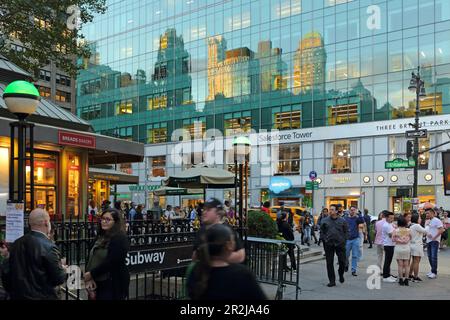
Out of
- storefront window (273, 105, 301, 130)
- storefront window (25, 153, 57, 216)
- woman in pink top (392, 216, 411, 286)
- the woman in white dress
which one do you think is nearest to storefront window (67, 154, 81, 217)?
storefront window (25, 153, 57, 216)

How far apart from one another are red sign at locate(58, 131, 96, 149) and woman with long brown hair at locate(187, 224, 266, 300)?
10.8 metres

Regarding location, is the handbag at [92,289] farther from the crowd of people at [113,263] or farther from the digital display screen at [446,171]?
the digital display screen at [446,171]

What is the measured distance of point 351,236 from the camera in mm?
13297

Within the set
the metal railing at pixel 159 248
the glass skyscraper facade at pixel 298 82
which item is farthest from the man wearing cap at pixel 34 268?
the glass skyscraper facade at pixel 298 82

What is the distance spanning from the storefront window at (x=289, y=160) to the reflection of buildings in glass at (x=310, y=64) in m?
5.07

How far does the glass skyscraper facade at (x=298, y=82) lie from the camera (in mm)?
38656

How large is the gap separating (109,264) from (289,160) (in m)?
40.1

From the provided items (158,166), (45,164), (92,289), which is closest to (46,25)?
(45,164)

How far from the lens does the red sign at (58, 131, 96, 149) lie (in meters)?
13.8

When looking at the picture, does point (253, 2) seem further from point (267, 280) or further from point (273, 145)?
point (267, 280)

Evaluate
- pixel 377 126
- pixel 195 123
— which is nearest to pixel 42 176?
pixel 377 126

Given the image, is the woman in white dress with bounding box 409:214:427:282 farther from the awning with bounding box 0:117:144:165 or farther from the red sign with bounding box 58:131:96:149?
the red sign with bounding box 58:131:96:149

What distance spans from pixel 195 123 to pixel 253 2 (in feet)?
43.3

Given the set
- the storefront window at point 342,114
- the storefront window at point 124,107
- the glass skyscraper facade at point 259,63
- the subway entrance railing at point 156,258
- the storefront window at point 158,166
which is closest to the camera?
the subway entrance railing at point 156,258
